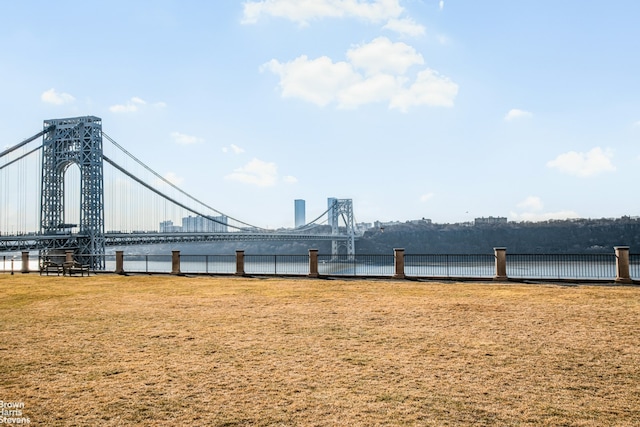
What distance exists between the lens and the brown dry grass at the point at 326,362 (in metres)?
5.07

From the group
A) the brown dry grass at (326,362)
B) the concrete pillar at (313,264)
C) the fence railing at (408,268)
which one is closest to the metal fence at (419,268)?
the fence railing at (408,268)

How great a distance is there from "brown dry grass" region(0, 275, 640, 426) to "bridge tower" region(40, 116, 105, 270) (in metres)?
47.0

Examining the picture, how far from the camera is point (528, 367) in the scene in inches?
Answer: 261

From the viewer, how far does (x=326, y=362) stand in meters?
6.91

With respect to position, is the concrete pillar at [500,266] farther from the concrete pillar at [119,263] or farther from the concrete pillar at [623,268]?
the concrete pillar at [119,263]

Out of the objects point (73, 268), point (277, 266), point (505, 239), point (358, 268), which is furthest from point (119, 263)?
point (505, 239)

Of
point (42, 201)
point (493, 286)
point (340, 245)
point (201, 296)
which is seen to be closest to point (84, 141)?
point (42, 201)

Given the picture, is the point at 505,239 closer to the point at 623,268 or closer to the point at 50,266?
the point at 623,268

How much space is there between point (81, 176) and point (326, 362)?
60.2 metres

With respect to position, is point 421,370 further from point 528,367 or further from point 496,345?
point 496,345

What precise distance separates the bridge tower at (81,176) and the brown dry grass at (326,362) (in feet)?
154

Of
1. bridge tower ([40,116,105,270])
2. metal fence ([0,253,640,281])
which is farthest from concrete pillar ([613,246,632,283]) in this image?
bridge tower ([40,116,105,270])

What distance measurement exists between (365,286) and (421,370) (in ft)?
36.9

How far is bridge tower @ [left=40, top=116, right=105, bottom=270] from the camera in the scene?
56.4m
